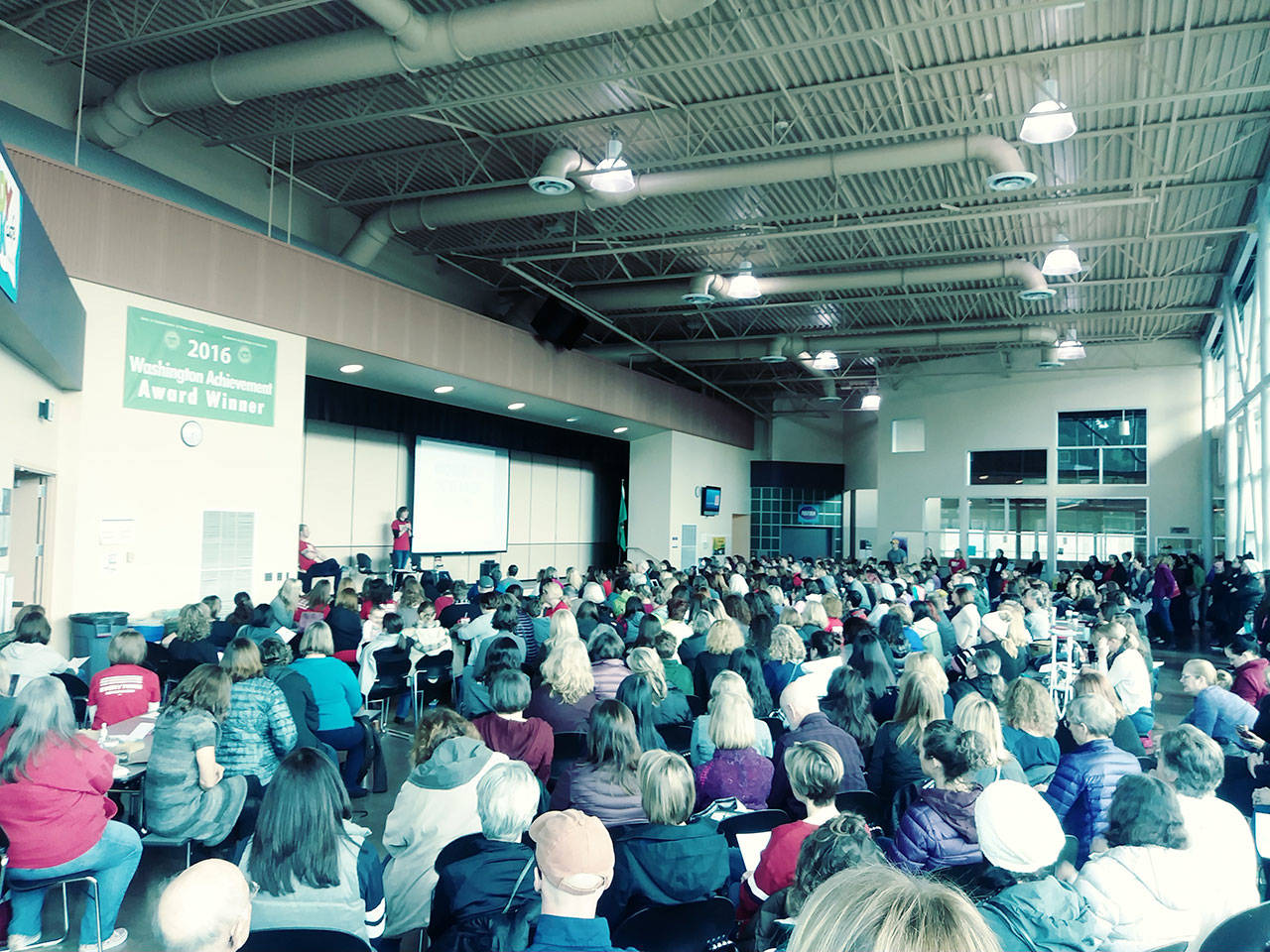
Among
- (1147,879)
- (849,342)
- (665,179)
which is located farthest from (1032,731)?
(849,342)

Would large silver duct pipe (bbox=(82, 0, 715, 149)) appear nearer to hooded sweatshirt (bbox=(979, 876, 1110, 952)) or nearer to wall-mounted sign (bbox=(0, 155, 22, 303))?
wall-mounted sign (bbox=(0, 155, 22, 303))

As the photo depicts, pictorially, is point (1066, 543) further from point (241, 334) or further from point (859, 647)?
point (241, 334)

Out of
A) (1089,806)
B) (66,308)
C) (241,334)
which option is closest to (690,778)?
(1089,806)

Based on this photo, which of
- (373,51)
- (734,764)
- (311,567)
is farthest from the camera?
(311,567)

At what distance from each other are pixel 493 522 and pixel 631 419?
Answer: 12.4 feet

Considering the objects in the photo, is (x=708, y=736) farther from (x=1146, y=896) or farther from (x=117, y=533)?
(x=117, y=533)

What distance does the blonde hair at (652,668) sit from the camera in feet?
17.7

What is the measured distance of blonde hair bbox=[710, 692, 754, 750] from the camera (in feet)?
13.3

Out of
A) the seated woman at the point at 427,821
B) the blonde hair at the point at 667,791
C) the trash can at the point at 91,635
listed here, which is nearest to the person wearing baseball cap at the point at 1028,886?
the blonde hair at the point at 667,791

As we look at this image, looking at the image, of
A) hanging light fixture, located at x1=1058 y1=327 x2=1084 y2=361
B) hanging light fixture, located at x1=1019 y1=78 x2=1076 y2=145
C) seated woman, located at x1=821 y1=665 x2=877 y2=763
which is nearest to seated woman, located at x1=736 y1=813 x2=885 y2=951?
seated woman, located at x1=821 y1=665 x2=877 y2=763

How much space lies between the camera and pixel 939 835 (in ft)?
10.1

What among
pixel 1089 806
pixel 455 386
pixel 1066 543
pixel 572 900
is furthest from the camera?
pixel 1066 543

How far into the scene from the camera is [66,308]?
7395 millimetres

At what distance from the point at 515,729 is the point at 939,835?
2.12 metres
